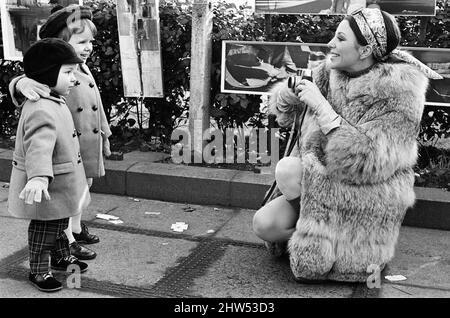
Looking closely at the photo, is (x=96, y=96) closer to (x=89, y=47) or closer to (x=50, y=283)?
(x=89, y=47)

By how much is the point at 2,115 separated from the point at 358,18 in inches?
173

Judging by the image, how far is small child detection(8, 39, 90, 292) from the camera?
317 centimetres

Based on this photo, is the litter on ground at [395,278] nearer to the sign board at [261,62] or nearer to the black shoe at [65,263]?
the black shoe at [65,263]

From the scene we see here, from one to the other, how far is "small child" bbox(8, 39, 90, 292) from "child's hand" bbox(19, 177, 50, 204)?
0.10ft

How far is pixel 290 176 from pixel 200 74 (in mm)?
2038

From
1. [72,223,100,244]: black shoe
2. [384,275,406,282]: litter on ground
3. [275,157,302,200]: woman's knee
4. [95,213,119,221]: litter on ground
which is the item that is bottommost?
[384,275,406,282]: litter on ground

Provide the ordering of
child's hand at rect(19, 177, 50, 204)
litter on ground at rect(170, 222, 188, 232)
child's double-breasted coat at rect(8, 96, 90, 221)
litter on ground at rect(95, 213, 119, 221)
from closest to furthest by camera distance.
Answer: child's hand at rect(19, 177, 50, 204)
child's double-breasted coat at rect(8, 96, 90, 221)
litter on ground at rect(170, 222, 188, 232)
litter on ground at rect(95, 213, 119, 221)

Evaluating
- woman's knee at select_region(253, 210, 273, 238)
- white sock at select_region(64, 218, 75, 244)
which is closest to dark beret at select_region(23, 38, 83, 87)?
white sock at select_region(64, 218, 75, 244)

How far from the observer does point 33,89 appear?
3244 millimetres

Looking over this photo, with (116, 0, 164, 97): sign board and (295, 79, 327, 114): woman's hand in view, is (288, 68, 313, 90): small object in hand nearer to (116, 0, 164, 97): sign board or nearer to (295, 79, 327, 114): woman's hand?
(295, 79, 327, 114): woman's hand

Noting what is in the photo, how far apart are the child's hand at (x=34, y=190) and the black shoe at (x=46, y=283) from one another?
20.9 inches

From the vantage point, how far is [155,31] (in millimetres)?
5316
